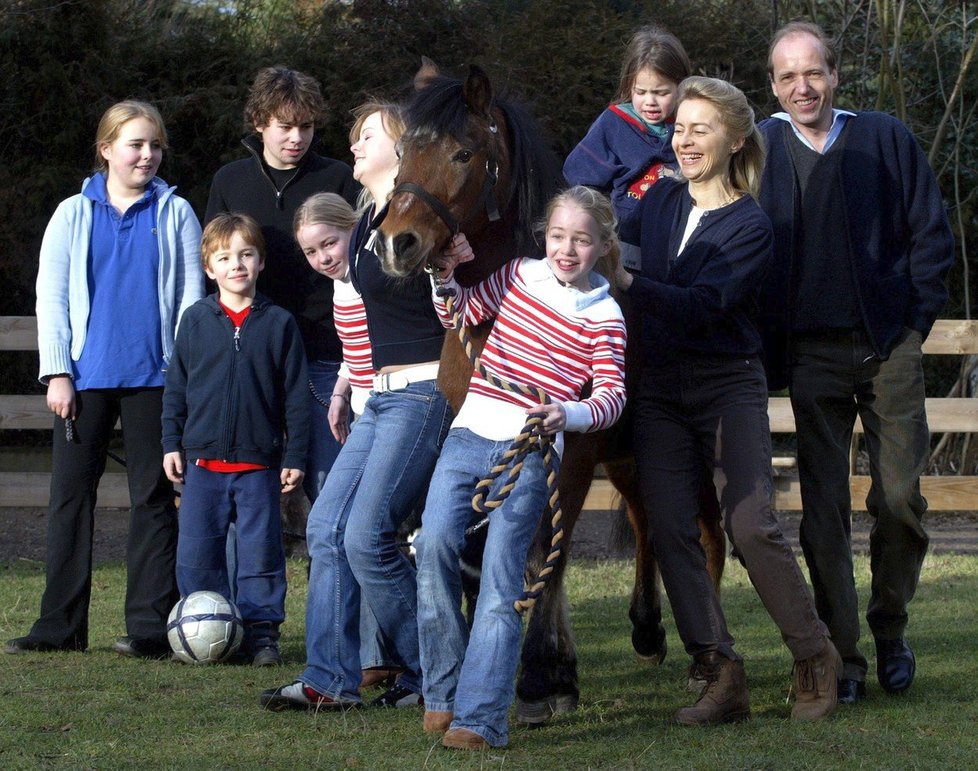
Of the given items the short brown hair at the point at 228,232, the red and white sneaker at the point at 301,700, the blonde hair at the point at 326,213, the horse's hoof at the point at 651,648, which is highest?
the blonde hair at the point at 326,213

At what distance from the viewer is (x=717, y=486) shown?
167 inches

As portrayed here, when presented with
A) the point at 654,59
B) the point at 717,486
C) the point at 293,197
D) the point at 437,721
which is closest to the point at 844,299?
the point at 717,486

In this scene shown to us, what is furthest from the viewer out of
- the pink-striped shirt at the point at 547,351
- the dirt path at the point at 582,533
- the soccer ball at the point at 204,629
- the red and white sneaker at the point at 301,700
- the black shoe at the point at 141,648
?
the dirt path at the point at 582,533

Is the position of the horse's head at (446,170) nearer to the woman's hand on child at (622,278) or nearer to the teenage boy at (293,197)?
the woman's hand on child at (622,278)

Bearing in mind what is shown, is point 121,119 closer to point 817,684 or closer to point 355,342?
point 355,342

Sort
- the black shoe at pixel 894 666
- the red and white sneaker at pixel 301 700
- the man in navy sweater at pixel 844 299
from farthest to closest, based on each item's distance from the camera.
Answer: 1. the black shoe at pixel 894 666
2. the man in navy sweater at pixel 844 299
3. the red and white sneaker at pixel 301 700

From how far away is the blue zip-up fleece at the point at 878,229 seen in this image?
459 centimetres

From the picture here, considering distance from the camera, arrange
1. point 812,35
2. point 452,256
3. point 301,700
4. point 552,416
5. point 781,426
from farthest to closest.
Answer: point 781,426 → point 812,35 → point 301,700 → point 452,256 → point 552,416

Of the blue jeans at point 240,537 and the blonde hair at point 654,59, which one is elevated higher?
the blonde hair at point 654,59

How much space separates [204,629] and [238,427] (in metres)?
0.79

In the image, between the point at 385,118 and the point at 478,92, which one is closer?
the point at 478,92

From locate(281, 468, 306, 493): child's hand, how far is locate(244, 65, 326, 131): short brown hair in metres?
1.40

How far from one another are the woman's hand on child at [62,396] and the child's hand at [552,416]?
7.88ft

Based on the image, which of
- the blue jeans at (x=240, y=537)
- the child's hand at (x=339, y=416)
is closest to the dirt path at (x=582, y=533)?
the blue jeans at (x=240, y=537)
